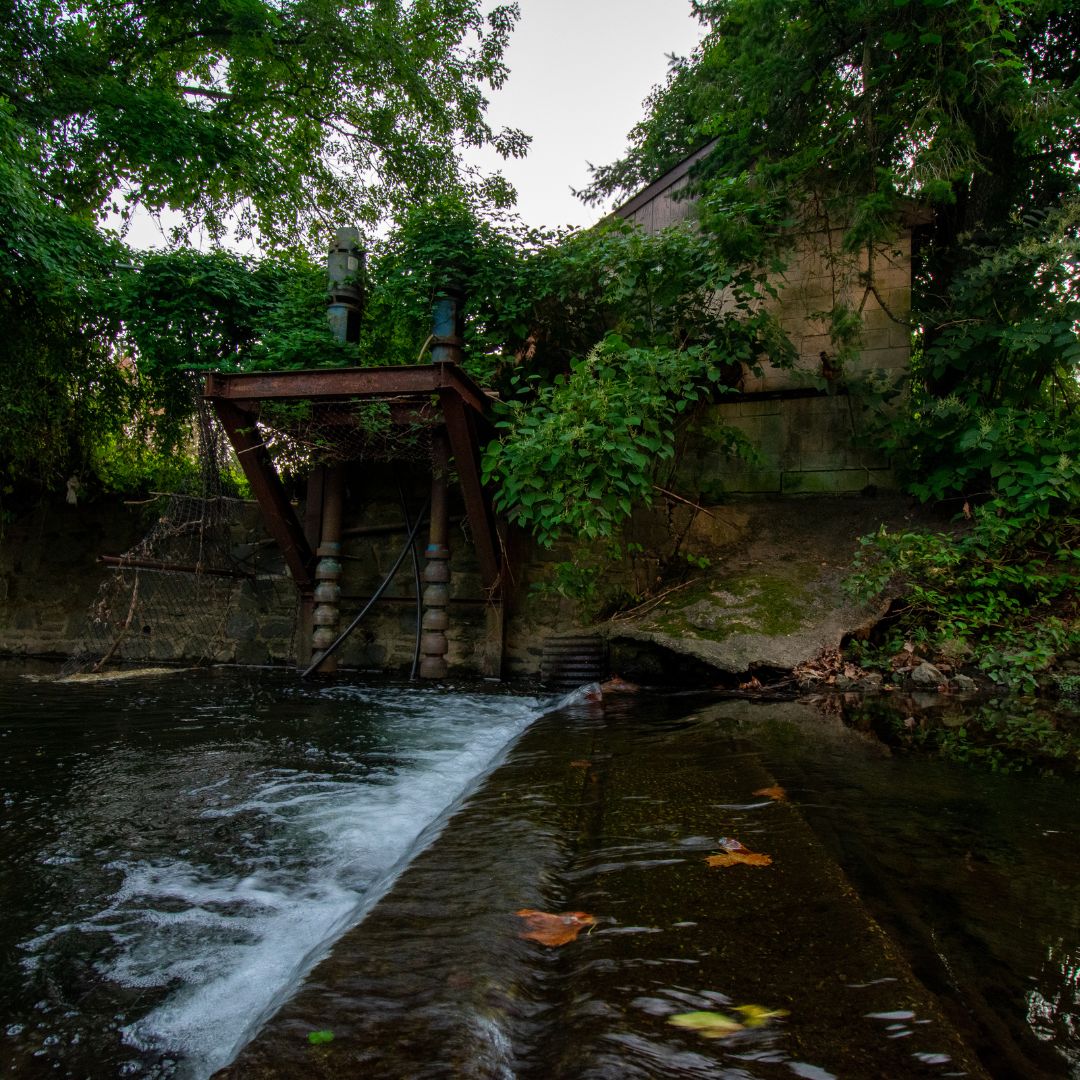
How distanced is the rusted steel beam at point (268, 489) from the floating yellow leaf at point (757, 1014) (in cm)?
547

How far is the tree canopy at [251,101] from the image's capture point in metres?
8.77

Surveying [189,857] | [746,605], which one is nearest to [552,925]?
[189,857]

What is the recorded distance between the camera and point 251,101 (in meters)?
11.1

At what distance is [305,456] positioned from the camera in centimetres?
626

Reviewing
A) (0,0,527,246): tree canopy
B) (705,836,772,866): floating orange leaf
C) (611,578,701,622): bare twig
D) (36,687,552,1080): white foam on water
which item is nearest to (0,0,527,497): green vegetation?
(0,0,527,246): tree canopy

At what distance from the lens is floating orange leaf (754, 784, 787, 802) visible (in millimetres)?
1908

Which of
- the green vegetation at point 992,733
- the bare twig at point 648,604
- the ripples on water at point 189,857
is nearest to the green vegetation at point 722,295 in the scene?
the bare twig at point 648,604

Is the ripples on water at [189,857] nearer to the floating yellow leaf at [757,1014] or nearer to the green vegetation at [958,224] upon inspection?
the floating yellow leaf at [757,1014]

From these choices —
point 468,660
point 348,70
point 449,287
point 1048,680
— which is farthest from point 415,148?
point 1048,680

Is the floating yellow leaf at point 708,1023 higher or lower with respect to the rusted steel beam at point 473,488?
lower

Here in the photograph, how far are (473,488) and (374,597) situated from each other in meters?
1.56

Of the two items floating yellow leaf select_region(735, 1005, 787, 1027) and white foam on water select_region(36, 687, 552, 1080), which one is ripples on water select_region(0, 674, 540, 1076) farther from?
floating yellow leaf select_region(735, 1005, 787, 1027)

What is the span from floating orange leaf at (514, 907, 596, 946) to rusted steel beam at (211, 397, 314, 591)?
16.6 feet

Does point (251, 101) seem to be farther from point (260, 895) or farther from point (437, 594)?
point (260, 895)
